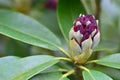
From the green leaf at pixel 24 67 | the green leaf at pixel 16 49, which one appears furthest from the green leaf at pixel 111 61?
the green leaf at pixel 16 49

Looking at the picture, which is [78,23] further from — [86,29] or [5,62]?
[5,62]

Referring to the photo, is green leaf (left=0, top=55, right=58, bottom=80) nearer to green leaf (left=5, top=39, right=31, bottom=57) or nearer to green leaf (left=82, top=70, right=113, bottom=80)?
green leaf (left=82, top=70, right=113, bottom=80)

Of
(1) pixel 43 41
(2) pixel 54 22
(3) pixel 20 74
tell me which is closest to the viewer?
(3) pixel 20 74

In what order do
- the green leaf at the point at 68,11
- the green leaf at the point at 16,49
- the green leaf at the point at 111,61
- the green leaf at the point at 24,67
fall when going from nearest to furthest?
the green leaf at the point at 24,67 < the green leaf at the point at 111,61 < the green leaf at the point at 68,11 < the green leaf at the point at 16,49

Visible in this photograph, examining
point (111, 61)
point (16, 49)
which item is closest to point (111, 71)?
point (111, 61)

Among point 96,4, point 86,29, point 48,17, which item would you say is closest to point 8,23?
point 86,29

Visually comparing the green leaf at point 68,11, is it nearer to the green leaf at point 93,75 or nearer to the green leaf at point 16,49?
the green leaf at point 93,75

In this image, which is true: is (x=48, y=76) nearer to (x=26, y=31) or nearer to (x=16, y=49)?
(x=26, y=31)

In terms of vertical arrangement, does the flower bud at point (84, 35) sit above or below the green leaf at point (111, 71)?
above
